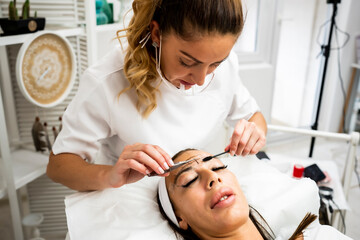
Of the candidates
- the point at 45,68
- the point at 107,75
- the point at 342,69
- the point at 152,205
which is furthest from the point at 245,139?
the point at 342,69

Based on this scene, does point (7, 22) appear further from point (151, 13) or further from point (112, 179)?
point (112, 179)

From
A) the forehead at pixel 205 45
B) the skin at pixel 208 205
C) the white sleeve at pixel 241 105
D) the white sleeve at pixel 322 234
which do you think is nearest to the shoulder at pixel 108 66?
the forehead at pixel 205 45

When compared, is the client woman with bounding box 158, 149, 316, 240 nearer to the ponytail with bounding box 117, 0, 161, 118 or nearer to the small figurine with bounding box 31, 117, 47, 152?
→ the ponytail with bounding box 117, 0, 161, 118

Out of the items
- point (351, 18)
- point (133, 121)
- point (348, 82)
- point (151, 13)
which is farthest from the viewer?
point (348, 82)

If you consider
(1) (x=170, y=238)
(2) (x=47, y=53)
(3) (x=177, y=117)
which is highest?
(2) (x=47, y=53)

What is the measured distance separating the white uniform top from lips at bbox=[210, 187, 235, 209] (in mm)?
334

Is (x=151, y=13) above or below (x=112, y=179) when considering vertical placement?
above

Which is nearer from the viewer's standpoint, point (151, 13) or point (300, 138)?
point (151, 13)

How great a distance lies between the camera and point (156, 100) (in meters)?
1.28

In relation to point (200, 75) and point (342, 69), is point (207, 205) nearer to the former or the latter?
point (200, 75)

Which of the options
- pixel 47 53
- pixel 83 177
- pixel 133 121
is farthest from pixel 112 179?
pixel 47 53

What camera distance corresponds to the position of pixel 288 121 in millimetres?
3678

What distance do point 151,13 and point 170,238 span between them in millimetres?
752

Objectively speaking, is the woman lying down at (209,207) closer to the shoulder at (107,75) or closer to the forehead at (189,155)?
the forehead at (189,155)
